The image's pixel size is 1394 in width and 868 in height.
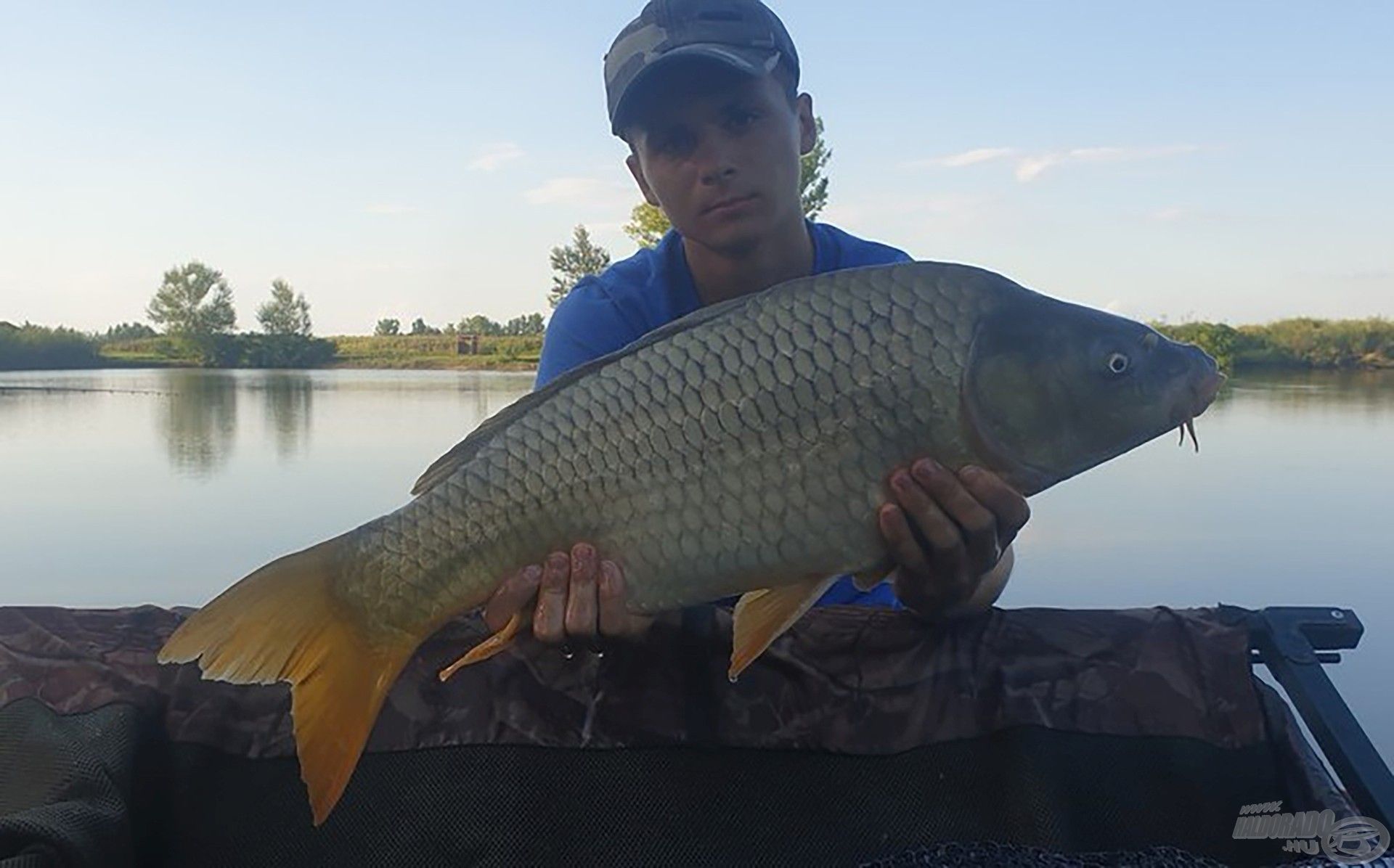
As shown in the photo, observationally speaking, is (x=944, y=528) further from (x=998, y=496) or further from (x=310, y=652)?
(x=310, y=652)

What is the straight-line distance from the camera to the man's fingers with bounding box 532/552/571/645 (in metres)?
0.98

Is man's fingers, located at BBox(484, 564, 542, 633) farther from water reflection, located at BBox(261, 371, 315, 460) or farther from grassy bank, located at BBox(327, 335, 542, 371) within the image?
grassy bank, located at BBox(327, 335, 542, 371)

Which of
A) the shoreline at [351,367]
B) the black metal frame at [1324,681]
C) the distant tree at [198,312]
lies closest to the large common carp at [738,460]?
the black metal frame at [1324,681]

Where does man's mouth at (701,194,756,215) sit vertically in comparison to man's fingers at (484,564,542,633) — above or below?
above

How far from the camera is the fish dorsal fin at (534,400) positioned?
3.33 ft

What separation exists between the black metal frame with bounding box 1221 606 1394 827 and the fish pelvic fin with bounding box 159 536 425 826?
2.61ft

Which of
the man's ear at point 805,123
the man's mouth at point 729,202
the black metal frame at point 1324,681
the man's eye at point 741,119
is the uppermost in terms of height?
the man's ear at point 805,123

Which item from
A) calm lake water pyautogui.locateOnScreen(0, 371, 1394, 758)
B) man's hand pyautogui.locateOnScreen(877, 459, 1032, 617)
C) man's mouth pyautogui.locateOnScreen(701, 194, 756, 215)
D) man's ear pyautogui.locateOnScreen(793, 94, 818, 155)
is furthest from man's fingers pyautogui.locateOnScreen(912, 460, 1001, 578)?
calm lake water pyautogui.locateOnScreen(0, 371, 1394, 758)

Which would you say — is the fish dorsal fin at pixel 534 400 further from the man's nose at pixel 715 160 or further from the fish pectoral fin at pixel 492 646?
the man's nose at pixel 715 160

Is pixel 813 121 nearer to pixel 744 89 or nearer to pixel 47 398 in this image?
pixel 744 89

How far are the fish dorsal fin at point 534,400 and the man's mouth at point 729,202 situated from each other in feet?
1.46

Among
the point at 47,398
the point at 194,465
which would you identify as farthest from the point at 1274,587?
the point at 47,398

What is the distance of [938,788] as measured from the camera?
0.99 meters

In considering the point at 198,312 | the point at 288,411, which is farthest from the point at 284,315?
the point at 288,411
